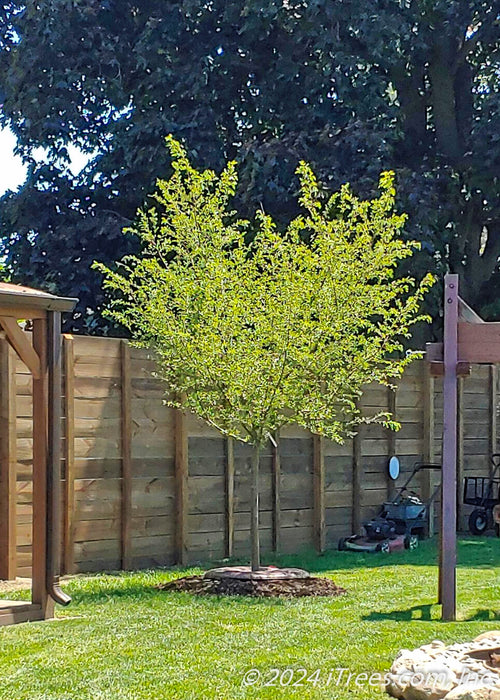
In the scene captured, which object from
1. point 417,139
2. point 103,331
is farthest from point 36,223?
point 417,139

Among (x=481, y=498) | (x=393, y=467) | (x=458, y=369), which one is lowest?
(x=481, y=498)

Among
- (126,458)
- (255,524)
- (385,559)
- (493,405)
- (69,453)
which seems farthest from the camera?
(493,405)

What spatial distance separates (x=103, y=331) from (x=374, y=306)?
8.14 meters

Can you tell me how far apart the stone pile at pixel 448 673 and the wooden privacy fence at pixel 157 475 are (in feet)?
14.5

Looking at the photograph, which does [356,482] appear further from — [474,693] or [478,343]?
[474,693]

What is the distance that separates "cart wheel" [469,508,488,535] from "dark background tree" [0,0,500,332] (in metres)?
3.42

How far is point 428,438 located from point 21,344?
704 cm

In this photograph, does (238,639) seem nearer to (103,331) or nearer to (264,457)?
(264,457)

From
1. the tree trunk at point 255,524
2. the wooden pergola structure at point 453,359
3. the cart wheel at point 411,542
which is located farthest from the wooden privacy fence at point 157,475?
the wooden pergola structure at point 453,359

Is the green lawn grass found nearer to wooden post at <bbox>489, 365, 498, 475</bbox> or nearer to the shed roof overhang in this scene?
the shed roof overhang

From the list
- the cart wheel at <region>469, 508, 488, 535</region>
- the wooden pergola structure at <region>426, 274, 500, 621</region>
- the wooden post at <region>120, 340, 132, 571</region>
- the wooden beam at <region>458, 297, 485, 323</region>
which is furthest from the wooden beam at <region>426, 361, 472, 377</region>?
the cart wheel at <region>469, 508, 488, 535</region>

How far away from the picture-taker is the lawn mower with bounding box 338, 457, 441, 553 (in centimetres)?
1237

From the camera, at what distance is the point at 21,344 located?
314 inches

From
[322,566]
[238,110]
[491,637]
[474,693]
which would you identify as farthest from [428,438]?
[474,693]
